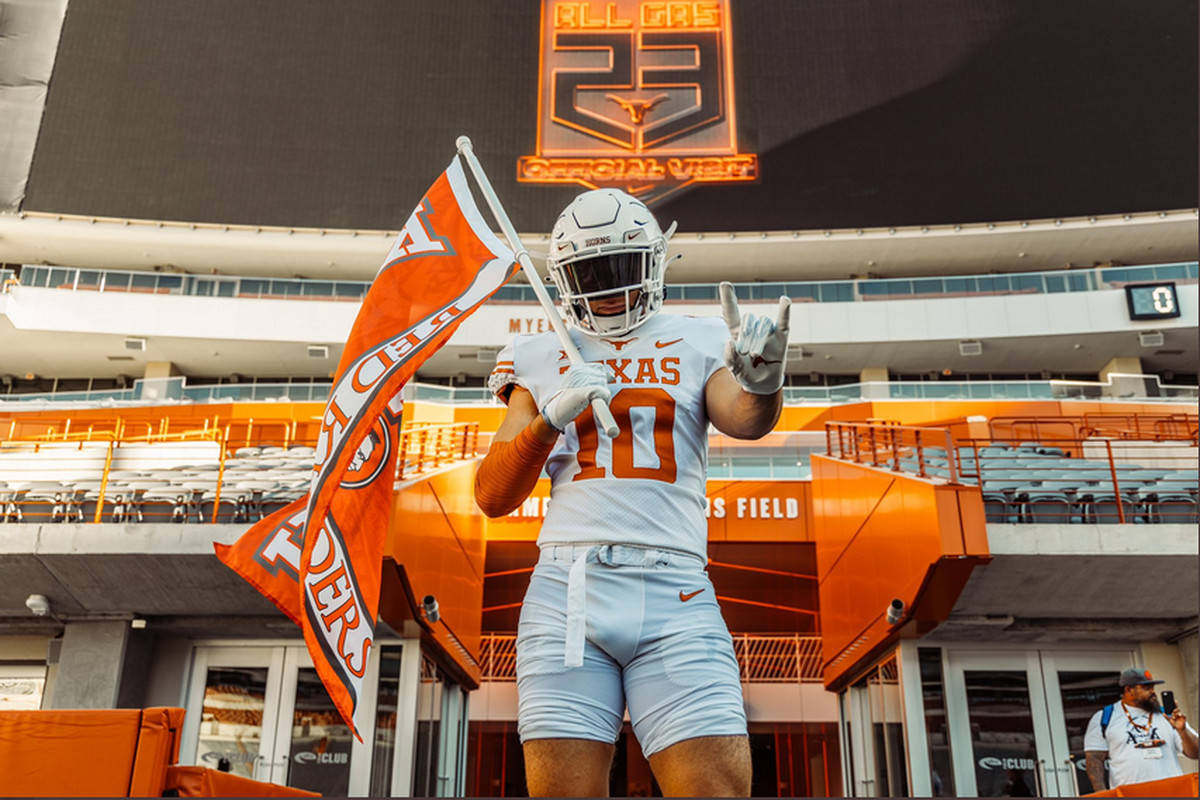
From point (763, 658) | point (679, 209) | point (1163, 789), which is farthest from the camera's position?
point (679, 209)

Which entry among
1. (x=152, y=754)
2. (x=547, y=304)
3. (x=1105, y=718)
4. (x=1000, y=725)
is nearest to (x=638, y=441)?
(x=547, y=304)

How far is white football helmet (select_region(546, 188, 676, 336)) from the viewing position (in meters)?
2.75

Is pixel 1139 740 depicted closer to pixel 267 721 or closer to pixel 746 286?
pixel 267 721

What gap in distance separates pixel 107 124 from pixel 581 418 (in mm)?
28517

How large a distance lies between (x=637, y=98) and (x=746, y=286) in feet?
21.6

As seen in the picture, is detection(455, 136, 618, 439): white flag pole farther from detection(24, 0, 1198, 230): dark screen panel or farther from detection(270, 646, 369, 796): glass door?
detection(24, 0, 1198, 230): dark screen panel

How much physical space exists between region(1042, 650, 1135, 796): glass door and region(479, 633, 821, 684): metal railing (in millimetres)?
5260

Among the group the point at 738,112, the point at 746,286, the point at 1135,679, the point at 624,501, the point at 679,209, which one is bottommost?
the point at 624,501

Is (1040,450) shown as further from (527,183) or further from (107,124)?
(107,124)

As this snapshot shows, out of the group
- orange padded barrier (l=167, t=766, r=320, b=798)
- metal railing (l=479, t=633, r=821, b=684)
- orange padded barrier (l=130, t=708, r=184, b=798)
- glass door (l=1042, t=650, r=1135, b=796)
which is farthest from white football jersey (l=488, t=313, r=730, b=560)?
metal railing (l=479, t=633, r=821, b=684)

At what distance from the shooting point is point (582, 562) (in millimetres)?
2510

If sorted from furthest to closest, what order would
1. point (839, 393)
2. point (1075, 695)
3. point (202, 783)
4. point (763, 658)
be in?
1. point (839, 393)
2. point (763, 658)
3. point (1075, 695)
4. point (202, 783)

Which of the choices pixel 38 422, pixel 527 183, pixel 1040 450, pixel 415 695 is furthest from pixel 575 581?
pixel 527 183

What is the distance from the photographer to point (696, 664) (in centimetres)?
239
